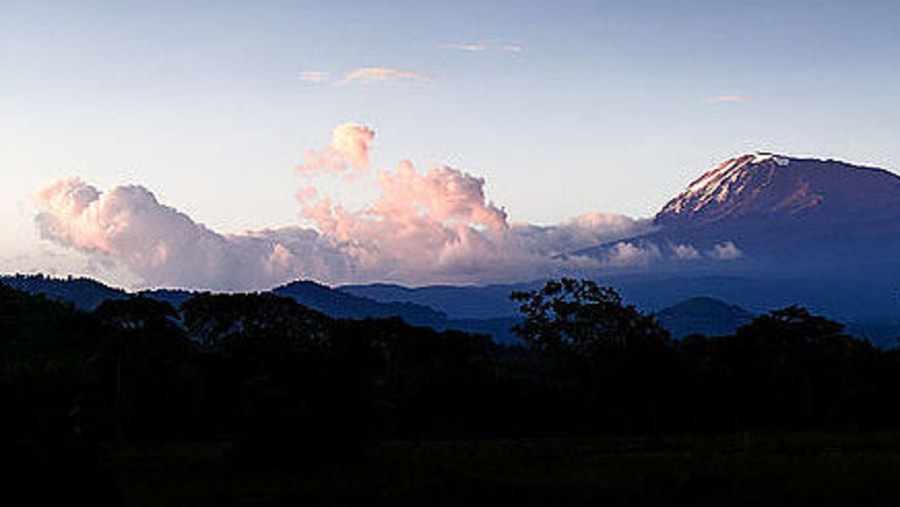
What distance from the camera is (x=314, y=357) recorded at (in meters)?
75.2

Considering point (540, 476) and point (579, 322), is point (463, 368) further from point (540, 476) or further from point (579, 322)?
point (540, 476)

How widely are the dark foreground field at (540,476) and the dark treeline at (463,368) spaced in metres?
14.7

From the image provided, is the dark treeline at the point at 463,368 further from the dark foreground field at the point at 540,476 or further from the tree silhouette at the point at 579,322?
the dark foreground field at the point at 540,476

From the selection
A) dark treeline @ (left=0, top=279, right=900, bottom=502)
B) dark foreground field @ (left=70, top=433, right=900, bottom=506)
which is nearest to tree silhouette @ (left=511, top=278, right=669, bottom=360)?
dark treeline @ (left=0, top=279, right=900, bottom=502)

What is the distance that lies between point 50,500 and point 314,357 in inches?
1828

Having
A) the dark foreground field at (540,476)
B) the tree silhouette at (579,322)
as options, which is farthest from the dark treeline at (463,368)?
the dark foreground field at (540,476)

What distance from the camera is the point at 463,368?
82.2m

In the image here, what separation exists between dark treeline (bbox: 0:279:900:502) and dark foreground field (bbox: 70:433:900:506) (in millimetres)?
14746

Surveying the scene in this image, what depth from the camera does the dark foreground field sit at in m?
31.4

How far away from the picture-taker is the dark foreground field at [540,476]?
31.4 meters

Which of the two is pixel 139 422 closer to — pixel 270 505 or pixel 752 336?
pixel 270 505

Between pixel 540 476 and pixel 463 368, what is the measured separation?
43649mm

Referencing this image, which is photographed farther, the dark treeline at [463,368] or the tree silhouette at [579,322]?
the tree silhouette at [579,322]

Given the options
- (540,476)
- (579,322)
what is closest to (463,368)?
(579,322)
